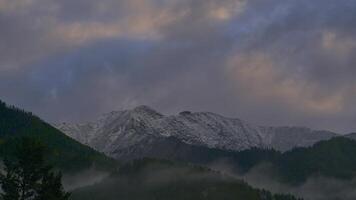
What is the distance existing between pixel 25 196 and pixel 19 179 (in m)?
2.27

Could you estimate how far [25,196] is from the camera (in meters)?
74.2

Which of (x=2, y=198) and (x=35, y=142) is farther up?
(x=35, y=142)

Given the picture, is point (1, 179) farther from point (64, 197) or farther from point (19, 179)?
point (64, 197)

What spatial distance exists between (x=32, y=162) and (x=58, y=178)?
3.68m

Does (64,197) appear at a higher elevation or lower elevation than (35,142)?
lower

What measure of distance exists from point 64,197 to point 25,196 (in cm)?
354

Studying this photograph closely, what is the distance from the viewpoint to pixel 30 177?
249 feet

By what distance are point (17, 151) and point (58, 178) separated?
491cm

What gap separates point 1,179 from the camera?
75625 millimetres

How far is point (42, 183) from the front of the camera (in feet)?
245

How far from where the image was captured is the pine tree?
7444 centimetres

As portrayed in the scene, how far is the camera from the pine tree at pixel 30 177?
74.4 m

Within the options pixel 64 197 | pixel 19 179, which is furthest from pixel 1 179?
pixel 64 197

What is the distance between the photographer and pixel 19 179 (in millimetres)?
75750
